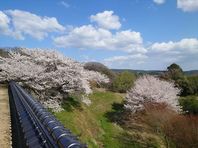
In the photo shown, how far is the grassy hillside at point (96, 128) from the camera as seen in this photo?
90.6 feet

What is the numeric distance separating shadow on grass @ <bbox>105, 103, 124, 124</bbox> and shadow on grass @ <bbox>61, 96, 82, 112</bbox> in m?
10.5

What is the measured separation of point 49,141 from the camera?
3.03m

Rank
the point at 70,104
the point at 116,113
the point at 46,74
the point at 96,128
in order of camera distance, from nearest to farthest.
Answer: the point at 46,74 < the point at 70,104 < the point at 96,128 < the point at 116,113

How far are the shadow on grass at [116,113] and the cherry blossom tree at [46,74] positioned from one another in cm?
1693

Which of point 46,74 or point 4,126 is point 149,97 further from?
point 4,126

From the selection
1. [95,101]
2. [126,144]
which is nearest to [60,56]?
[126,144]

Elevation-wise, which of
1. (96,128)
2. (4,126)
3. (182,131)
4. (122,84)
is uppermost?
(4,126)

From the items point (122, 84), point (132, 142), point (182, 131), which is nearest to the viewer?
point (182, 131)

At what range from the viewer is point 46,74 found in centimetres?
2642

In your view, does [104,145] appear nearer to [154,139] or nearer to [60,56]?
[154,139]

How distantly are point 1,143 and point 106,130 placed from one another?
99.1 feet

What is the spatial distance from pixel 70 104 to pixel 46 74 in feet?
25.9

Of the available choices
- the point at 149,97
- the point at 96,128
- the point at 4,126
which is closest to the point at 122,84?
the point at 149,97

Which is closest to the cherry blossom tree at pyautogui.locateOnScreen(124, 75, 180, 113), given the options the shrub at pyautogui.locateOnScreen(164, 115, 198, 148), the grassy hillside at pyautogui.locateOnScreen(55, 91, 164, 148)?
the grassy hillside at pyautogui.locateOnScreen(55, 91, 164, 148)
